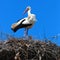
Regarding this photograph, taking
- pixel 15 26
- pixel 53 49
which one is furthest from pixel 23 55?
pixel 15 26

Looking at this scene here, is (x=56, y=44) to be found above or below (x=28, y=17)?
below

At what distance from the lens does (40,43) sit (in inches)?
492

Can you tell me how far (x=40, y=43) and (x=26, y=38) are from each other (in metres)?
0.53

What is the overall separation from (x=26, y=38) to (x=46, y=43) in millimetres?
606

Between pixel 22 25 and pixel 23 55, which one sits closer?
pixel 23 55

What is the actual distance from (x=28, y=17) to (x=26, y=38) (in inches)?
139

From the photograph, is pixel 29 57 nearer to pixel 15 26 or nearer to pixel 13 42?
pixel 13 42

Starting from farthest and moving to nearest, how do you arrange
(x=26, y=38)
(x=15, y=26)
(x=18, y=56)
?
(x=15, y=26) → (x=26, y=38) → (x=18, y=56)

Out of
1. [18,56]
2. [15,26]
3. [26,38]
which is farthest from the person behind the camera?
[15,26]

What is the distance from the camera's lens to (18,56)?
12.0m

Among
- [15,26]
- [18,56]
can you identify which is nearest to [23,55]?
[18,56]

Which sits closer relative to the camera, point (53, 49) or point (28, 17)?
point (53, 49)

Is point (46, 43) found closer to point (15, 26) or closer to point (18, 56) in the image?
point (18, 56)

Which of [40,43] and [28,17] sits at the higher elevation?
[28,17]
